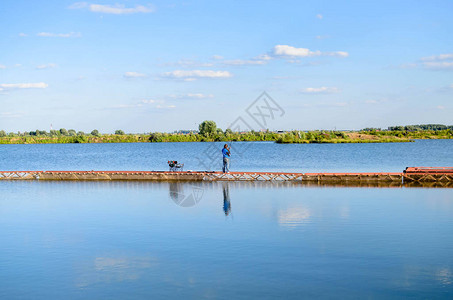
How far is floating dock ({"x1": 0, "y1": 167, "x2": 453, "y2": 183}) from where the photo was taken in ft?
96.2

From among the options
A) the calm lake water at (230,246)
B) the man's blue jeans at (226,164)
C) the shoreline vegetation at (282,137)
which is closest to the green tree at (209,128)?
the shoreline vegetation at (282,137)

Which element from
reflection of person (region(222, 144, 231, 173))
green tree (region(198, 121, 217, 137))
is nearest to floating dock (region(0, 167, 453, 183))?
reflection of person (region(222, 144, 231, 173))

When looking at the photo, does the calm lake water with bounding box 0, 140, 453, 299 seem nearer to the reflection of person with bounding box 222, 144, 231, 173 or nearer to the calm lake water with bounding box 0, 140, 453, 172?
the reflection of person with bounding box 222, 144, 231, 173

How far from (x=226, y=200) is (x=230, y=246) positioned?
28.8 ft

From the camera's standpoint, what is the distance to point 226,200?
23.0m

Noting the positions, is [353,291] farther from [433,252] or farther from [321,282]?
[433,252]

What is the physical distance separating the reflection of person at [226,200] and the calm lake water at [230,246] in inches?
2.0

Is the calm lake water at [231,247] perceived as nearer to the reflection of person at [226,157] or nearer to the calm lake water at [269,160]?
the reflection of person at [226,157]

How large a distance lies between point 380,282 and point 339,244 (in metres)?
3.23

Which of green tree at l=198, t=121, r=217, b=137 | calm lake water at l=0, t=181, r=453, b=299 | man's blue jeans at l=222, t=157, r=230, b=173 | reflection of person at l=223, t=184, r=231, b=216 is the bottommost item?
calm lake water at l=0, t=181, r=453, b=299

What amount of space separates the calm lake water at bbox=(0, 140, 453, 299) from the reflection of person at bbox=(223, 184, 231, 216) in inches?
2.0

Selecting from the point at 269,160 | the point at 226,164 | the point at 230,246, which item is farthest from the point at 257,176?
the point at 269,160

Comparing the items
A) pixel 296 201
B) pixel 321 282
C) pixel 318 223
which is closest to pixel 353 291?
pixel 321 282

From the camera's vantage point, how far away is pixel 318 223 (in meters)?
17.2
